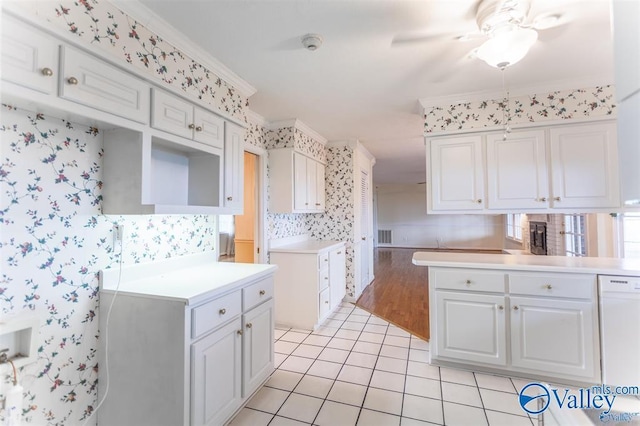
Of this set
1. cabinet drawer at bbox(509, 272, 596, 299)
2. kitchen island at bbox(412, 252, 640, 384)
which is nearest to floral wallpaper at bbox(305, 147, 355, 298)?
kitchen island at bbox(412, 252, 640, 384)

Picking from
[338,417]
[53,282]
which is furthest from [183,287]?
[338,417]

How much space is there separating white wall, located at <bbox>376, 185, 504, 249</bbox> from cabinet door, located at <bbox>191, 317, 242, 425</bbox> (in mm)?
8752

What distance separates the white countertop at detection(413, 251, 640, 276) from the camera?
6.63 ft

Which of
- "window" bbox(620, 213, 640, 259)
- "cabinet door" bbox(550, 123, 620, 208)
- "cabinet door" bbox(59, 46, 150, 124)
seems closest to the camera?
"cabinet door" bbox(59, 46, 150, 124)

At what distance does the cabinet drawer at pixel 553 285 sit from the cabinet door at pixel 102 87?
2759mm

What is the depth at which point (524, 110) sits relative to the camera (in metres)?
2.51

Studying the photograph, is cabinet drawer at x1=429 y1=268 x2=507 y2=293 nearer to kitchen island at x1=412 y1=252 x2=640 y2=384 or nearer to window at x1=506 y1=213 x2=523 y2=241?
kitchen island at x1=412 y1=252 x2=640 y2=384

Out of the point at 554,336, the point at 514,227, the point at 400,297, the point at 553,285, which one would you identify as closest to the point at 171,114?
the point at 553,285

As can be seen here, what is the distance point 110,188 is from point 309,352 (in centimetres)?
211

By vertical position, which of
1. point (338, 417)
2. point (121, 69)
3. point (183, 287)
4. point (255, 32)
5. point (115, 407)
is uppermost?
point (255, 32)

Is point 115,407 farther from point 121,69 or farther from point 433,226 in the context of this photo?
point 433,226

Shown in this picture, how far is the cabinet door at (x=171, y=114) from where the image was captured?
1.59 metres

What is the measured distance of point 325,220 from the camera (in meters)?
4.43

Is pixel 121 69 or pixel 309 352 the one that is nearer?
pixel 121 69
